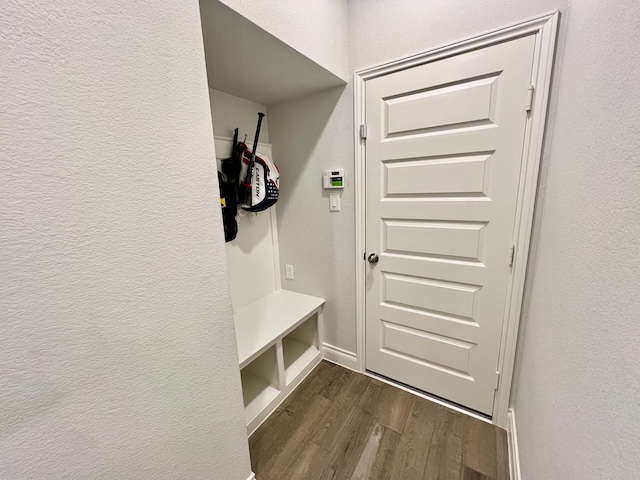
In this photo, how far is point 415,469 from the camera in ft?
4.16

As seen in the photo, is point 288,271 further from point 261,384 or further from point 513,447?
point 513,447

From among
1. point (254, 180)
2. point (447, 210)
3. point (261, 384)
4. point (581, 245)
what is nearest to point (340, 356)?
point (261, 384)

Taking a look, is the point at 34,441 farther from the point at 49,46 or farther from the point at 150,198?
the point at 49,46

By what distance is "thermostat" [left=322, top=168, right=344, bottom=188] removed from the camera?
168 centimetres

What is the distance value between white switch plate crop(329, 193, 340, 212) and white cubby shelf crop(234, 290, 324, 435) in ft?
2.34

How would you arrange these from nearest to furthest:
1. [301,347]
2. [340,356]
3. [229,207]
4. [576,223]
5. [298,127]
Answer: [576,223], [229,207], [298,127], [340,356], [301,347]

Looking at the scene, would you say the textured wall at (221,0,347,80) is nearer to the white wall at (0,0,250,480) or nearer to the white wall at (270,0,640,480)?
the white wall at (270,0,640,480)

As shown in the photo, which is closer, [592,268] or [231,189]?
[592,268]

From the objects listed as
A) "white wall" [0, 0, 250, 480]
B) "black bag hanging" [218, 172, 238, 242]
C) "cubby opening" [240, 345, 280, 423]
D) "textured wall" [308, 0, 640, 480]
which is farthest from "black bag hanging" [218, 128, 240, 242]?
"textured wall" [308, 0, 640, 480]

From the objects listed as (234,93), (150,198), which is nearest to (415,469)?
(150,198)

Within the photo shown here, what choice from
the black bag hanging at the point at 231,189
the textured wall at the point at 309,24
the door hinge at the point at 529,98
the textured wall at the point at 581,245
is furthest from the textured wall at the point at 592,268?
the black bag hanging at the point at 231,189

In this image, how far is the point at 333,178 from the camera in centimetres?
171

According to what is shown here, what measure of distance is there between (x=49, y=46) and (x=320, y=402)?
193cm

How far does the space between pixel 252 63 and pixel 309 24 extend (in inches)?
13.1
